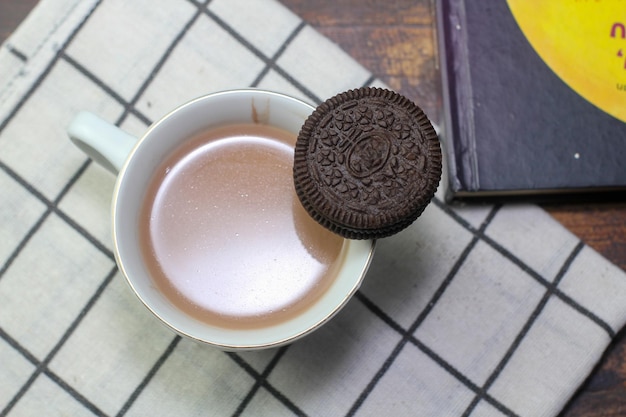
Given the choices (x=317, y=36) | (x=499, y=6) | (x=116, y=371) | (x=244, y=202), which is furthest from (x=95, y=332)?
(x=499, y=6)

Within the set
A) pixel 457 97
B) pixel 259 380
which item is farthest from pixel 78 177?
pixel 457 97

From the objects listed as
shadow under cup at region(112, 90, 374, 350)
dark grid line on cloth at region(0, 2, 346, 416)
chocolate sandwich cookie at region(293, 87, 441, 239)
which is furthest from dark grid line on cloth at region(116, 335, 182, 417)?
chocolate sandwich cookie at region(293, 87, 441, 239)

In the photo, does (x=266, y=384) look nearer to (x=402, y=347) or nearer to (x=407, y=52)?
(x=402, y=347)

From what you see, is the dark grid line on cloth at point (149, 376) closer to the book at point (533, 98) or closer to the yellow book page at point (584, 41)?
the book at point (533, 98)

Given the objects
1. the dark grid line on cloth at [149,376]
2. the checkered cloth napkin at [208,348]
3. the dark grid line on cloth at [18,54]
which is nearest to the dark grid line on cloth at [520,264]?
the checkered cloth napkin at [208,348]

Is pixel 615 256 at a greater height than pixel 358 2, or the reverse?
pixel 358 2

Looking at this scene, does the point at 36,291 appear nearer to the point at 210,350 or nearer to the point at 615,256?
the point at 210,350

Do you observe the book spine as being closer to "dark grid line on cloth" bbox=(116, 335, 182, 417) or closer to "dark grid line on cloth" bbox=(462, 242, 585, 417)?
"dark grid line on cloth" bbox=(462, 242, 585, 417)
